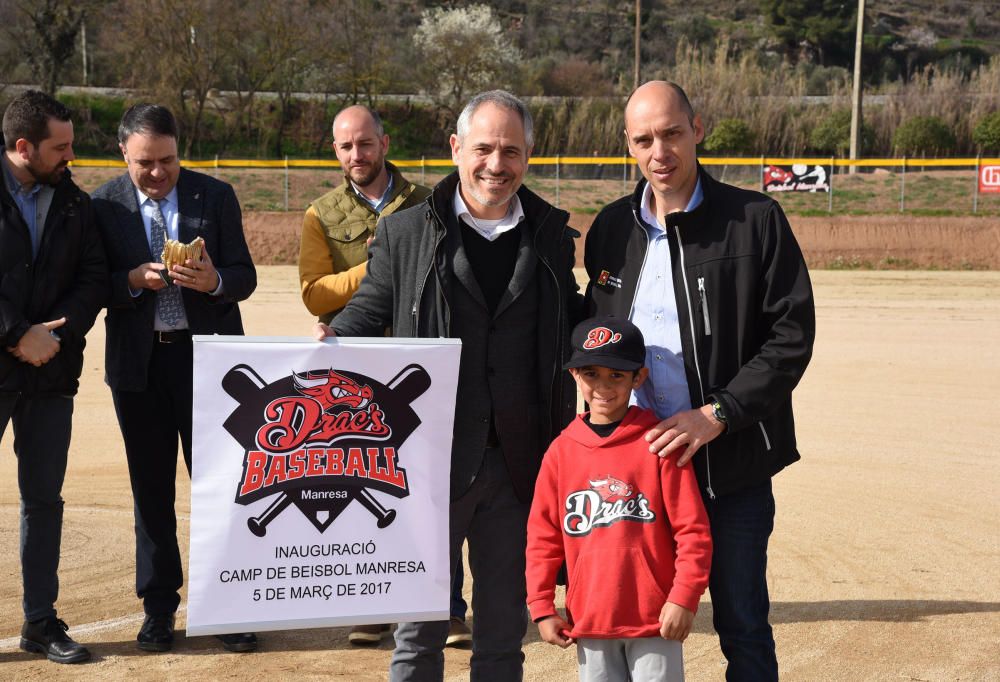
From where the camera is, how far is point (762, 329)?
3.97m

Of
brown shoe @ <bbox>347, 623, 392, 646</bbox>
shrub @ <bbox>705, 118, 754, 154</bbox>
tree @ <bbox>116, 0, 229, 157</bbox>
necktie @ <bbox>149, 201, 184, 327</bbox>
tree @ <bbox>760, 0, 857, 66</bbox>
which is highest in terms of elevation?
tree @ <bbox>760, 0, 857, 66</bbox>

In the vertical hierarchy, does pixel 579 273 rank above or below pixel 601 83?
below

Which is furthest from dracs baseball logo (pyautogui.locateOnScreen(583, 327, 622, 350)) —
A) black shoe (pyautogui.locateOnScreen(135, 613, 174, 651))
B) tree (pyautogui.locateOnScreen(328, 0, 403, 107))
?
tree (pyautogui.locateOnScreen(328, 0, 403, 107))

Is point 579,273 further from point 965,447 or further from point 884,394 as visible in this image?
point 965,447

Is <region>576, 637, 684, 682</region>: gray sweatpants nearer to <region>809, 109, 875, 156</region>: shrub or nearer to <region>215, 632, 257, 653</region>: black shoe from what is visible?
<region>215, 632, 257, 653</region>: black shoe

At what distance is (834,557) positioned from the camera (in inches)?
279

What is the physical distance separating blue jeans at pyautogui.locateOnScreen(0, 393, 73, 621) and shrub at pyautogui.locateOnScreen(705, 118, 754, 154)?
40747mm

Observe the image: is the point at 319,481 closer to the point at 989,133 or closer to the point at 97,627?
the point at 97,627

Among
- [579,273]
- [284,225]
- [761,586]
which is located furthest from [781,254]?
[284,225]

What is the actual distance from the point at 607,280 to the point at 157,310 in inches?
94.2

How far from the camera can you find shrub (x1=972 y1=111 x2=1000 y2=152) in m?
42.9

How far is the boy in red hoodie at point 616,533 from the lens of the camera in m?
3.72

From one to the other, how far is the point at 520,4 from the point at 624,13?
798 cm

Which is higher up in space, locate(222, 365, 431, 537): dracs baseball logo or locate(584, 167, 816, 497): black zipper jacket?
locate(584, 167, 816, 497): black zipper jacket
